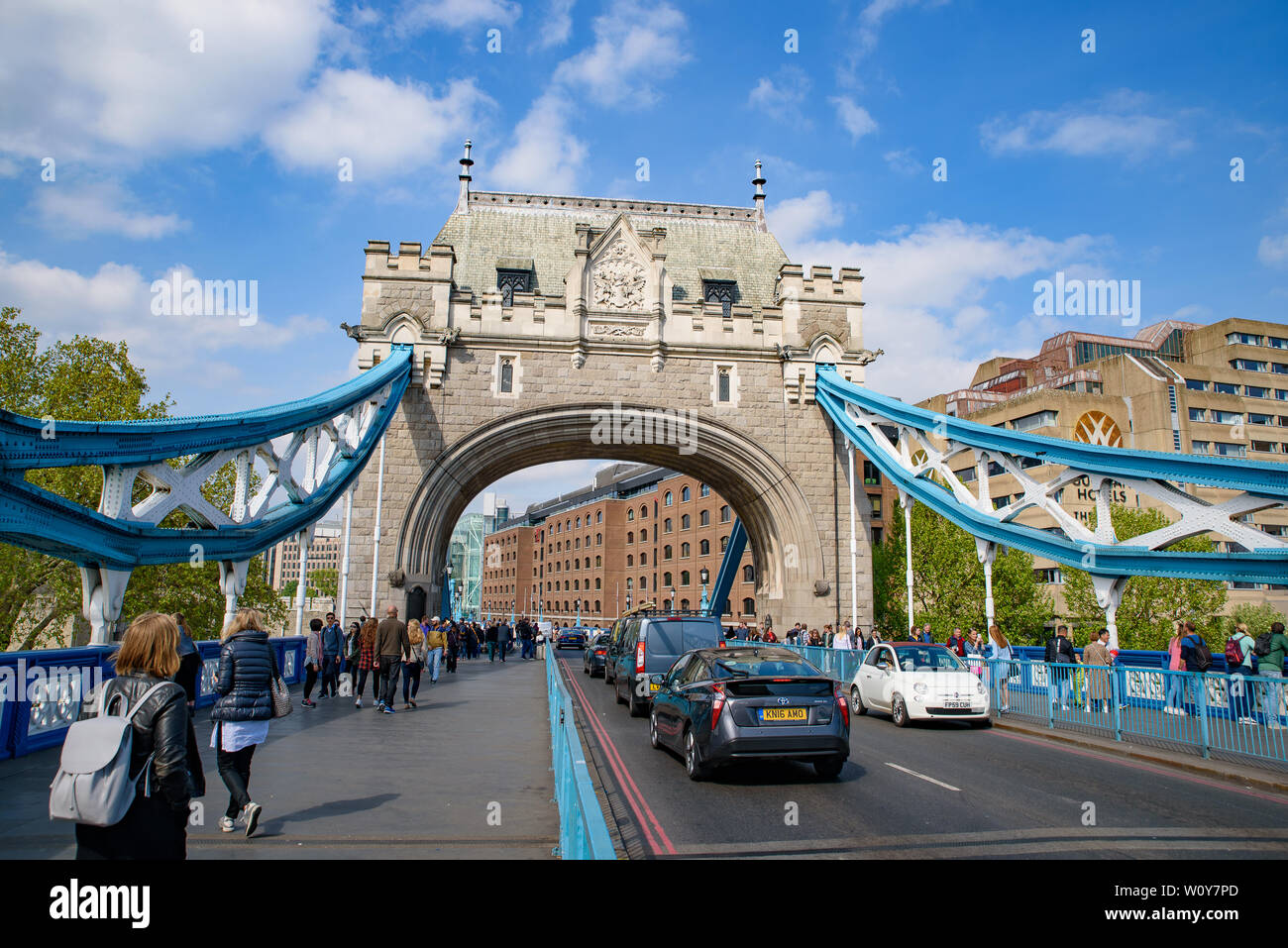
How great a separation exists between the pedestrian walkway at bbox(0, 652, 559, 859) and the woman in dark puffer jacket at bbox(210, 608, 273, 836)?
0.78 feet

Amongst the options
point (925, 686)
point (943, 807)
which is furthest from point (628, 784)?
point (925, 686)

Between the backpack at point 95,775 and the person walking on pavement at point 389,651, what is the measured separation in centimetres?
971

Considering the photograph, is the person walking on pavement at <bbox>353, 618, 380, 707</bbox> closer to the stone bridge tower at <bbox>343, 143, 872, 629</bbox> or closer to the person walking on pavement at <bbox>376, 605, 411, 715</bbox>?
the person walking on pavement at <bbox>376, 605, 411, 715</bbox>

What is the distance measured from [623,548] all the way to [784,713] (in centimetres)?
7661

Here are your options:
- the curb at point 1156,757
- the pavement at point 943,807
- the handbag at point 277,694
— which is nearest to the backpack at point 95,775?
the handbag at point 277,694

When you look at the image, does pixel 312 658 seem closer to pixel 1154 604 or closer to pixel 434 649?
pixel 434 649

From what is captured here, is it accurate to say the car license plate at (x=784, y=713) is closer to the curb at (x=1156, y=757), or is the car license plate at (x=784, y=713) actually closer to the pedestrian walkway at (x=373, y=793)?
the pedestrian walkway at (x=373, y=793)

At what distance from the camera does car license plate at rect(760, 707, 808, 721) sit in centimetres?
817

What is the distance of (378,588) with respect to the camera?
23.3m

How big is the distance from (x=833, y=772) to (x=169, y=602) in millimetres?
27988

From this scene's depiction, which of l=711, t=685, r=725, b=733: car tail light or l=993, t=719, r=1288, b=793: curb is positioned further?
l=993, t=719, r=1288, b=793: curb

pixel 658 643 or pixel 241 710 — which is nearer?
pixel 241 710

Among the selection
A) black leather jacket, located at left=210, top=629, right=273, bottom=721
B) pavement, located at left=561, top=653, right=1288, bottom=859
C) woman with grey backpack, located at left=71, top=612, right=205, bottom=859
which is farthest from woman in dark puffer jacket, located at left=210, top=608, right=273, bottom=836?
pavement, located at left=561, top=653, right=1288, bottom=859

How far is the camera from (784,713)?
821 centimetres
